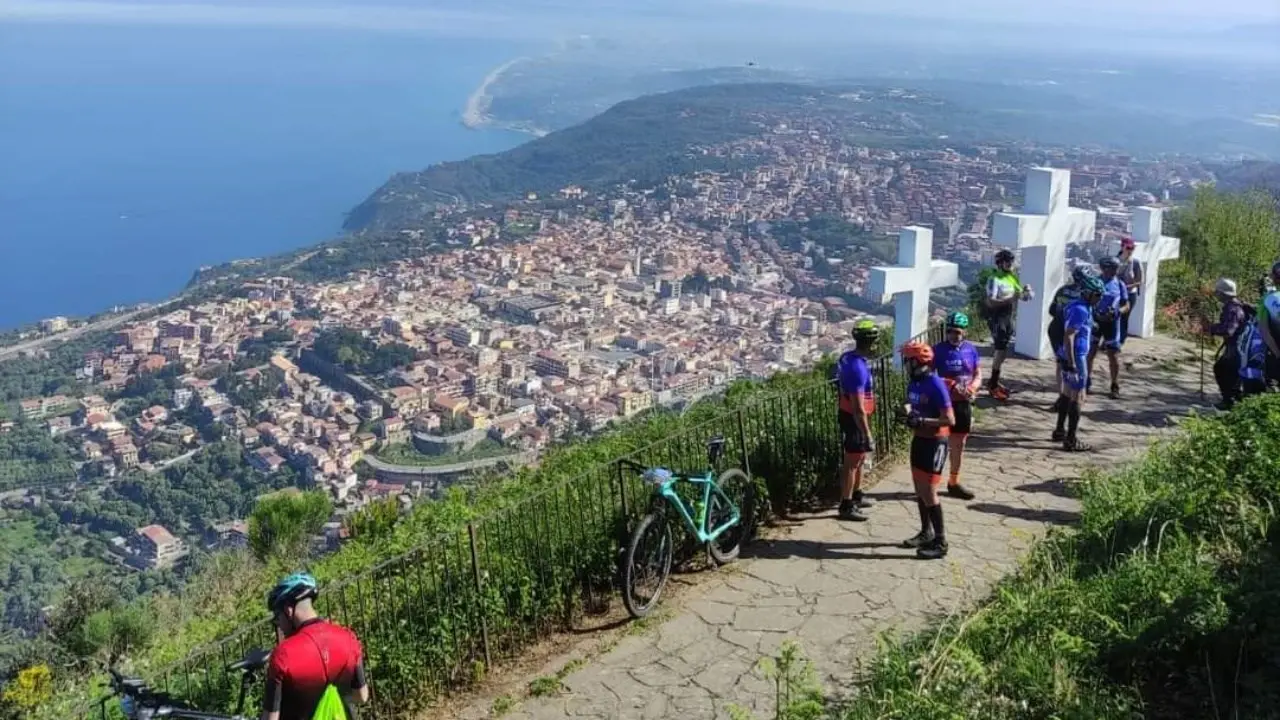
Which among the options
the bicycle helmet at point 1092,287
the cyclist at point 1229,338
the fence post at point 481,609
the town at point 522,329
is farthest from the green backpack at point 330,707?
the town at point 522,329

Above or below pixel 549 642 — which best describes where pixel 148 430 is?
below

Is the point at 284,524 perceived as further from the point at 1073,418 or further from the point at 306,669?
the point at 306,669

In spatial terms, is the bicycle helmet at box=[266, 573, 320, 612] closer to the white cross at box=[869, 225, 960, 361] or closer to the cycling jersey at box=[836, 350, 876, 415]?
the cycling jersey at box=[836, 350, 876, 415]

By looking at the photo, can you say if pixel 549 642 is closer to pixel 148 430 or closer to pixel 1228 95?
pixel 148 430

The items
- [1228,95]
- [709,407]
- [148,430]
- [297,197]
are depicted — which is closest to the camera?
[709,407]

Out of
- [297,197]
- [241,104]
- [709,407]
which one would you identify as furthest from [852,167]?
[241,104]

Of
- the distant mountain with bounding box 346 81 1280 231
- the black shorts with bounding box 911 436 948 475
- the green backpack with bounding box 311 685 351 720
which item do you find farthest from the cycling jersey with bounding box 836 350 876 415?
the distant mountain with bounding box 346 81 1280 231

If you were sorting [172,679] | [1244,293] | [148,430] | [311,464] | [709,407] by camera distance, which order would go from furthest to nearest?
[148,430] → [311,464] → [1244,293] → [709,407] → [172,679]
